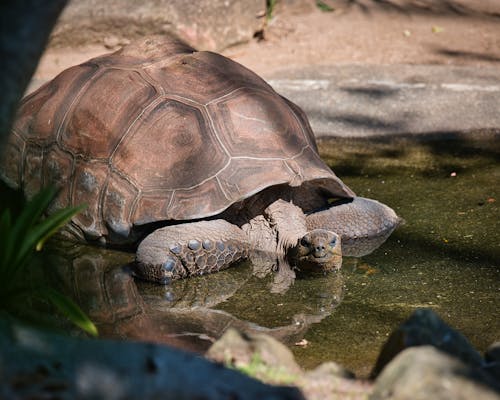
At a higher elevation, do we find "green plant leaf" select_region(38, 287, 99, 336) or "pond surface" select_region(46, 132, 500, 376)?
"green plant leaf" select_region(38, 287, 99, 336)

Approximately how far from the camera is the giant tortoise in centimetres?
450

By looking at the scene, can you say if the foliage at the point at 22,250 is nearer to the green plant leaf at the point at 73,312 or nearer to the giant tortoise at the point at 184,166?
the green plant leaf at the point at 73,312

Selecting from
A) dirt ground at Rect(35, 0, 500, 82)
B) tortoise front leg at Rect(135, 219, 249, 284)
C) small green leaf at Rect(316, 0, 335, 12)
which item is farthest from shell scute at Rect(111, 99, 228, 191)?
small green leaf at Rect(316, 0, 335, 12)

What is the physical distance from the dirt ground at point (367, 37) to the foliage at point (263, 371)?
16.8ft

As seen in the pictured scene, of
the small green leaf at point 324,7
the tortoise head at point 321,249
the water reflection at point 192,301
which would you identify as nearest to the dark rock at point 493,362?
the water reflection at point 192,301

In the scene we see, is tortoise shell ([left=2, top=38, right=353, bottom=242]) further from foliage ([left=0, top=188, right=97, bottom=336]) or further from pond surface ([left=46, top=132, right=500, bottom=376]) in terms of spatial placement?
foliage ([left=0, top=188, right=97, bottom=336])

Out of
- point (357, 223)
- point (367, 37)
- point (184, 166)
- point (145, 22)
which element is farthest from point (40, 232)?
point (367, 37)

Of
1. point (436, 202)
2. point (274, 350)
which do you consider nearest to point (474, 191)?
point (436, 202)

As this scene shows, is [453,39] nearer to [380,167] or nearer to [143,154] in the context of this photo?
[380,167]

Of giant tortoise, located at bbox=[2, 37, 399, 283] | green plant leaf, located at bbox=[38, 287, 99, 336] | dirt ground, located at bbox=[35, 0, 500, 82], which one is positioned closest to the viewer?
green plant leaf, located at bbox=[38, 287, 99, 336]

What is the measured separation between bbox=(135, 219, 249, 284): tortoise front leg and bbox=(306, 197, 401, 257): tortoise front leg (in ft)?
1.98

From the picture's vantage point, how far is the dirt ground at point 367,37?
8.18 m

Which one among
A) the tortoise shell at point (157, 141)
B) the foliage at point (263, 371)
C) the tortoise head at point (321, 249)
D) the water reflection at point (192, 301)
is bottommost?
the water reflection at point (192, 301)

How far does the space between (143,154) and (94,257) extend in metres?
0.65
